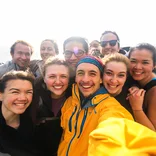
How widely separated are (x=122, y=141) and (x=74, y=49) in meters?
2.45

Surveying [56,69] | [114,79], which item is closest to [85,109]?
[114,79]

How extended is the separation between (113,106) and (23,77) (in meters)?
1.41

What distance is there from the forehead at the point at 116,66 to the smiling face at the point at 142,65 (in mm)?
324

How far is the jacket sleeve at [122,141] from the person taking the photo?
122 cm

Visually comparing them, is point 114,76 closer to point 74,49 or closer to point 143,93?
point 143,93

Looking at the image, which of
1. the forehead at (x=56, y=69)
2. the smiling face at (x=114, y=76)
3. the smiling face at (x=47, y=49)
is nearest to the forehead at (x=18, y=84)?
the forehead at (x=56, y=69)

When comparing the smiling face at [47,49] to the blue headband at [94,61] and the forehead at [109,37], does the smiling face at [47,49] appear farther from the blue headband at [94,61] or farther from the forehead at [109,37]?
the blue headband at [94,61]

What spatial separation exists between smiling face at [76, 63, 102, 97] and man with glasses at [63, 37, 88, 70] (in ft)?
2.52

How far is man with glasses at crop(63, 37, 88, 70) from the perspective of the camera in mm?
3531

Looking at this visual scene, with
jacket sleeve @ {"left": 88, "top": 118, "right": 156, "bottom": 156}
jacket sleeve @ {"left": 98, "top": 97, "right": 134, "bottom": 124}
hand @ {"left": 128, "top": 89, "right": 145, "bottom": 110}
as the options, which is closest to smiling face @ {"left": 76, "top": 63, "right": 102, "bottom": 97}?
jacket sleeve @ {"left": 98, "top": 97, "right": 134, "bottom": 124}

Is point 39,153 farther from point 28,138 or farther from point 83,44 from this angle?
point 83,44

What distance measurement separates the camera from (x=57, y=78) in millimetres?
3045

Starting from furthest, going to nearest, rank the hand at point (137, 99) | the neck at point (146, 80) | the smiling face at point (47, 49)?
the smiling face at point (47, 49) < the neck at point (146, 80) < the hand at point (137, 99)

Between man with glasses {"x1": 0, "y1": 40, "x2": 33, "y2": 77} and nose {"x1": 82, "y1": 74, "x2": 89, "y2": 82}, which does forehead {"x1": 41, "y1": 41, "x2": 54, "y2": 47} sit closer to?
man with glasses {"x1": 0, "y1": 40, "x2": 33, "y2": 77}
